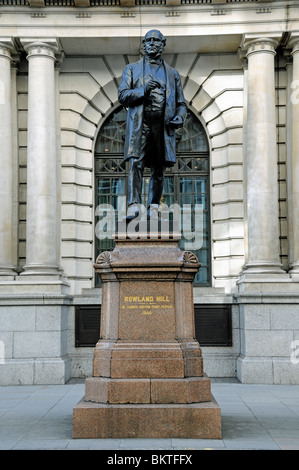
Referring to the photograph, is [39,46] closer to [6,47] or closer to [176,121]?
[6,47]

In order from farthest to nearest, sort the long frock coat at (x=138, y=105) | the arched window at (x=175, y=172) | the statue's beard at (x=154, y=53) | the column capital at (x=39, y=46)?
1. the arched window at (x=175, y=172)
2. the column capital at (x=39, y=46)
3. the statue's beard at (x=154, y=53)
4. the long frock coat at (x=138, y=105)

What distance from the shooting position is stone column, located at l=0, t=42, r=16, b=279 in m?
17.0

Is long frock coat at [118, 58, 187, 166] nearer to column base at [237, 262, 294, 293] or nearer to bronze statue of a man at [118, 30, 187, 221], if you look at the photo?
bronze statue of a man at [118, 30, 187, 221]

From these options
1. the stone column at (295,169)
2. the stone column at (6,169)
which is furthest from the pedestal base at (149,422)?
the stone column at (6,169)

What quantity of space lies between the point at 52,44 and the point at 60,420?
1110 centimetres

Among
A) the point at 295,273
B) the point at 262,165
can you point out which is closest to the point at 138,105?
the point at 262,165

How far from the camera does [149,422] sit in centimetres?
872

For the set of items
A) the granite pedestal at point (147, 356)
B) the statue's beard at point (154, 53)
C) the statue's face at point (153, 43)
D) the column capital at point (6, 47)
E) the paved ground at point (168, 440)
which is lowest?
the paved ground at point (168, 440)

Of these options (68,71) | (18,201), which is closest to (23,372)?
(18,201)

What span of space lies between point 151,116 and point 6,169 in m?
7.78

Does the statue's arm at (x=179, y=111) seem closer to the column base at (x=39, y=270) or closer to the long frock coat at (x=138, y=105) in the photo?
the long frock coat at (x=138, y=105)

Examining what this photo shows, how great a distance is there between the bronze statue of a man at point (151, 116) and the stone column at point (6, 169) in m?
7.38

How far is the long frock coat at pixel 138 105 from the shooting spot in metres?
10.4
